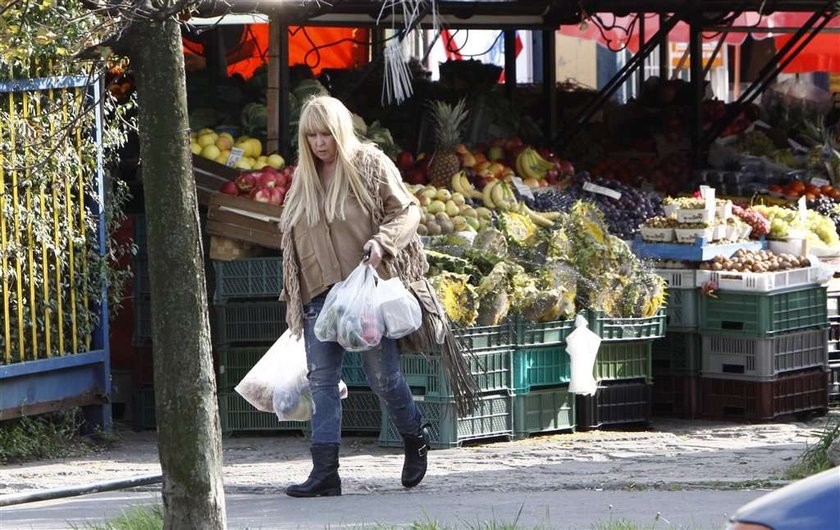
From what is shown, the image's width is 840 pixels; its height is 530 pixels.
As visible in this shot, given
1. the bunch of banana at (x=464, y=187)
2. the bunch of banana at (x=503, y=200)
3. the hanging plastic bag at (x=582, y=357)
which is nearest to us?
the hanging plastic bag at (x=582, y=357)

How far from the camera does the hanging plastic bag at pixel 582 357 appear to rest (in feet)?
30.7

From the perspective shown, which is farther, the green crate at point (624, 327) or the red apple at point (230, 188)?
the red apple at point (230, 188)

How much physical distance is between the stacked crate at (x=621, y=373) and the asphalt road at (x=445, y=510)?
7.92 feet

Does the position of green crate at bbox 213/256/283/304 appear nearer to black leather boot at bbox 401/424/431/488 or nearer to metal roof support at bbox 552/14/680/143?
black leather boot at bbox 401/424/431/488

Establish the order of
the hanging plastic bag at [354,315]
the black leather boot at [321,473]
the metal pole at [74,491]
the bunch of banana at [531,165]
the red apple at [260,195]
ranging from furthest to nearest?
the bunch of banana at [531,165], the red apple at [260,195], the metal pole at [74,491], the black leather boot at [321,473], the hanging plastic bag at [354,315]

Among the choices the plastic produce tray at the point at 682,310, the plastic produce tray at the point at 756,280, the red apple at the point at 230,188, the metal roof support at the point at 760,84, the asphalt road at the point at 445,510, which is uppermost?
the metal roof support at the point at 760,84

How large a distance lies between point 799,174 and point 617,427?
483 cm

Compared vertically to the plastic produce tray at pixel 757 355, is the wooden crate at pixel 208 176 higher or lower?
higher

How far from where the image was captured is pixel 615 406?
9836mm

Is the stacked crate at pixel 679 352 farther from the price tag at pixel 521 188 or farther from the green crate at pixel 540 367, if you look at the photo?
the price tag at pixel 521 188

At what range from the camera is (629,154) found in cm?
1549

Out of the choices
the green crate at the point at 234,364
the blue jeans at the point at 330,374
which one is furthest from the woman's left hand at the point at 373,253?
the green crate at the point at 234,364

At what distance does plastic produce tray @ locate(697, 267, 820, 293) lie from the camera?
989 cm

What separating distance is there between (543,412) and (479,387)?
2.26 feet
